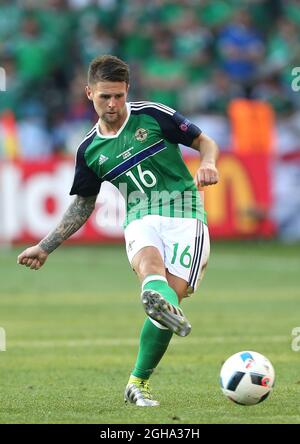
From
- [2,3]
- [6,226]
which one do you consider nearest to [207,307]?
[6,226]

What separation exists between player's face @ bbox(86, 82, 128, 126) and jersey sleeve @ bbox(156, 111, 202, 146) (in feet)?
1.05

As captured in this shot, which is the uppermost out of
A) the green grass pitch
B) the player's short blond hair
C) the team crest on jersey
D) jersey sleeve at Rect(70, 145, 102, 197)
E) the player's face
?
the player's short blond hair

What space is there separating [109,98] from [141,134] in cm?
38

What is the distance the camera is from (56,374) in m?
9.12

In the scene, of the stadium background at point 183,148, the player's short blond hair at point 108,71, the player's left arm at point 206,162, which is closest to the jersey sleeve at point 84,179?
the player's short blond hair at point 108,71

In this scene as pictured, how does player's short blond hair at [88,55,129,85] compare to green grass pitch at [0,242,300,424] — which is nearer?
green grass pitch at [0,242,300,424]

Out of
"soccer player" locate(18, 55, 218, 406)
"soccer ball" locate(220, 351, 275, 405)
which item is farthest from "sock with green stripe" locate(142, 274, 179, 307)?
"soccer ball" locate(220, 351, 275, 405)

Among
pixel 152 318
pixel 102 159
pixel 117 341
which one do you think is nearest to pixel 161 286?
pixel 152 318

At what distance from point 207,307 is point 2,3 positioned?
11838 mm

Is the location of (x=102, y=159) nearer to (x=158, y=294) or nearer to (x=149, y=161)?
(x=149, y=161)

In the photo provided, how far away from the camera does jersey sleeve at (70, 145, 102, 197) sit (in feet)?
25.8

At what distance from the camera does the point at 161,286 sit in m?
7.10

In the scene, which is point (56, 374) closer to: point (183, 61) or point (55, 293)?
point (55, 293)

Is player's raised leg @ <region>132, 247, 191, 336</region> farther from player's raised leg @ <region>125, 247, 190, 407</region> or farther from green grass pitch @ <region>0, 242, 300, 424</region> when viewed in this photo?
green grass pitch @ <region>0, 242, 300, 424</region>
